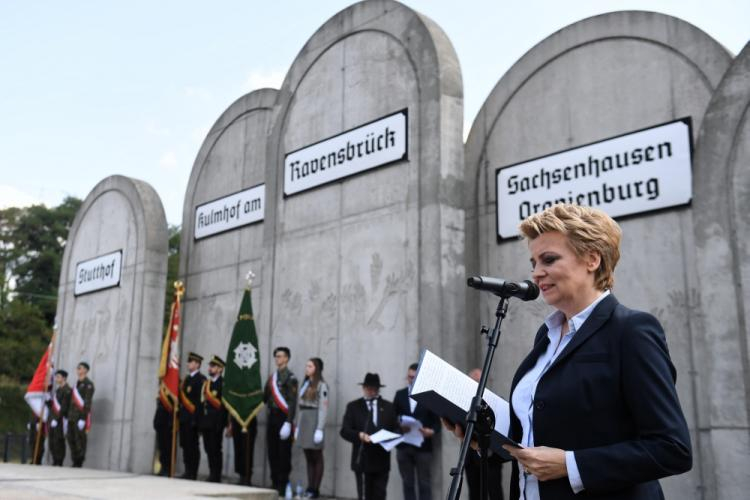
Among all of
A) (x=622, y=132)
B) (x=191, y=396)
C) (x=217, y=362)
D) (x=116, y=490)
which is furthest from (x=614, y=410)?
(x=191, y=396)

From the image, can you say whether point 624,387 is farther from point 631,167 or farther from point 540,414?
point 631,167

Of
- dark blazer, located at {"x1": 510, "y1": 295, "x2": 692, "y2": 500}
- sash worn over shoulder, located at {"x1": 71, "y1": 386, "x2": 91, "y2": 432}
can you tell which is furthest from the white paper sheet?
sash worn over shoulder, located at {"x1": 71, "y1": 386, "x2": 91, "y2": 432}

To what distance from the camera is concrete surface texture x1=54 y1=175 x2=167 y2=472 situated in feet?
46.4

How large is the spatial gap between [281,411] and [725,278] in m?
6.38

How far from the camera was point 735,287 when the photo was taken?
6.70 m

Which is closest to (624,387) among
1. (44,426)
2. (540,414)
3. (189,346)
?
(540,414)

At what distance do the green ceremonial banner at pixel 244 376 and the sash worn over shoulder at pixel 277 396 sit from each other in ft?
1.54

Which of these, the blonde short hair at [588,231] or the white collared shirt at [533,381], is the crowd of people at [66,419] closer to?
the white collared shirt at [533,381]

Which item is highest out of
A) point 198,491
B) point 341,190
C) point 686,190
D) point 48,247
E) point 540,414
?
point 48,247

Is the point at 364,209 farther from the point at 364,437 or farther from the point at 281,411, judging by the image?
the point at 364,437

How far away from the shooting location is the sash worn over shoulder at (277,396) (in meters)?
10.8

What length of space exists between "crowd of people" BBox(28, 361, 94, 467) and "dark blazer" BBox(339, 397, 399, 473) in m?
7.14

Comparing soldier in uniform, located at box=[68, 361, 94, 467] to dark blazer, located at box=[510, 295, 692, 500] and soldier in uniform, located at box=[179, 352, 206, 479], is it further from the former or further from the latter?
dark blazer, located at box=[510, 295, 692, 500]

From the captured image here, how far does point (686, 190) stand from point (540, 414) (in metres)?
6.48
